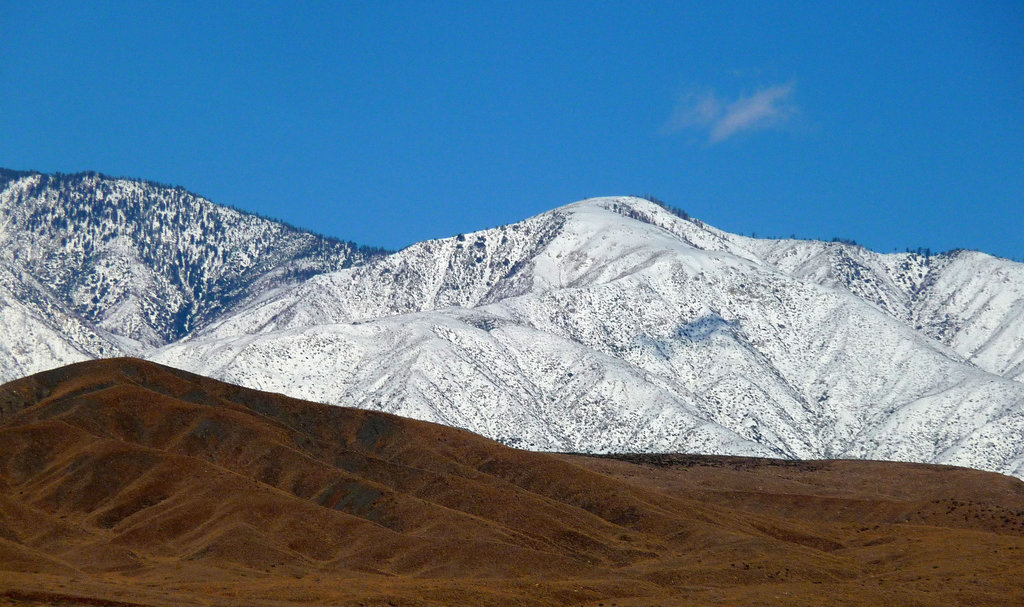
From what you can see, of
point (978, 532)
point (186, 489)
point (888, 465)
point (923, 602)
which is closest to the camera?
point (923, 602)

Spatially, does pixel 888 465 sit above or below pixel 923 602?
above

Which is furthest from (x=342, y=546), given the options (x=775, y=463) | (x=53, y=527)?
(x=775, y=463)

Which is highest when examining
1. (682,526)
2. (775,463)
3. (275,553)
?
(775,463)

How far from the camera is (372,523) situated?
95125 mm

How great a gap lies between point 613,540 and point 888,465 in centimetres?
7032

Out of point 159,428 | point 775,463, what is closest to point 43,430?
point 159,428

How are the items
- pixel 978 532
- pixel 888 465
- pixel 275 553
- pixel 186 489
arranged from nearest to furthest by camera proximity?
pixel 275 553
pixel 186 489
pixel 978 532
pixel 888 465

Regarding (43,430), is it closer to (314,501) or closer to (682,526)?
(314,501)

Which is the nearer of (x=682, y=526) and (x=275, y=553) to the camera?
(x=275, y=553)

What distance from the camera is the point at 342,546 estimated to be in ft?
301

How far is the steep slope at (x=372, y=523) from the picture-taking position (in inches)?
3233

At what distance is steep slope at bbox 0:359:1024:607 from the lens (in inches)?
3233

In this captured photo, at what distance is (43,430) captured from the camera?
4050 inches

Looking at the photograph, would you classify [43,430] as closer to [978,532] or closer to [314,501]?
[314,501]
